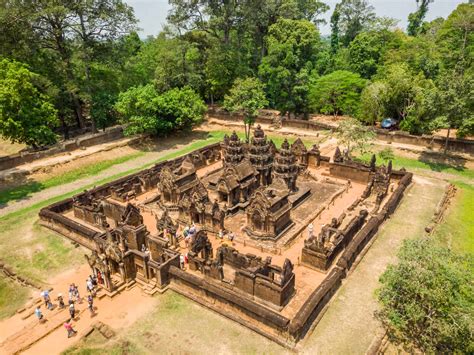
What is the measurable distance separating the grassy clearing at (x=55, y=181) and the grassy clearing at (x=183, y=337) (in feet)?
85.7

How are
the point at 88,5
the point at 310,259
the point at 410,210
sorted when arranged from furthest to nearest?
the point at 88,5 < the point at 410,210 < the point at 310,259

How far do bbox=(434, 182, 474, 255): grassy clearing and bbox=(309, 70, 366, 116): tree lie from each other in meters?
28.1

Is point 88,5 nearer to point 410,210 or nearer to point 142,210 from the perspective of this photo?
point 142,210

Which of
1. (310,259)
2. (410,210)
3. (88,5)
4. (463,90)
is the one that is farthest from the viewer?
(88,5)

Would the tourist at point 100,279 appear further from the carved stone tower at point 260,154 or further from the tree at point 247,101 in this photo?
the tree at point 247,101

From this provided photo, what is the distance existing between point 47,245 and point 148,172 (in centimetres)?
1457

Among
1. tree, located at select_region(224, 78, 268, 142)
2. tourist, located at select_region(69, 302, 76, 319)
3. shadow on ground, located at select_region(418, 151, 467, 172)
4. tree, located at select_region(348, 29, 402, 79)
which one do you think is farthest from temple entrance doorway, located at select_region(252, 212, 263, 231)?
tree, located at select_region(348, 29, 402, 79)

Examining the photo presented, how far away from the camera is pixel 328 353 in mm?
18609

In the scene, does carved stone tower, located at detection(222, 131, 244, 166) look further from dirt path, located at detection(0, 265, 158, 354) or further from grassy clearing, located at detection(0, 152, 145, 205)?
dirt path, located at detection(0, 265, 158, 354)

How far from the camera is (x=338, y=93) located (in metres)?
63.4

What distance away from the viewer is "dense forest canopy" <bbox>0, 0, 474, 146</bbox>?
44.3 metres

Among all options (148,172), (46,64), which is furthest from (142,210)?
(46,64)

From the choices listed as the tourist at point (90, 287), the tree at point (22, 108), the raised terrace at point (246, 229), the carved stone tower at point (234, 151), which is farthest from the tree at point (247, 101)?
the tourist at point (90, 287)

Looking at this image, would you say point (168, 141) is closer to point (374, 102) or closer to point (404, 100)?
point (374, 102)
